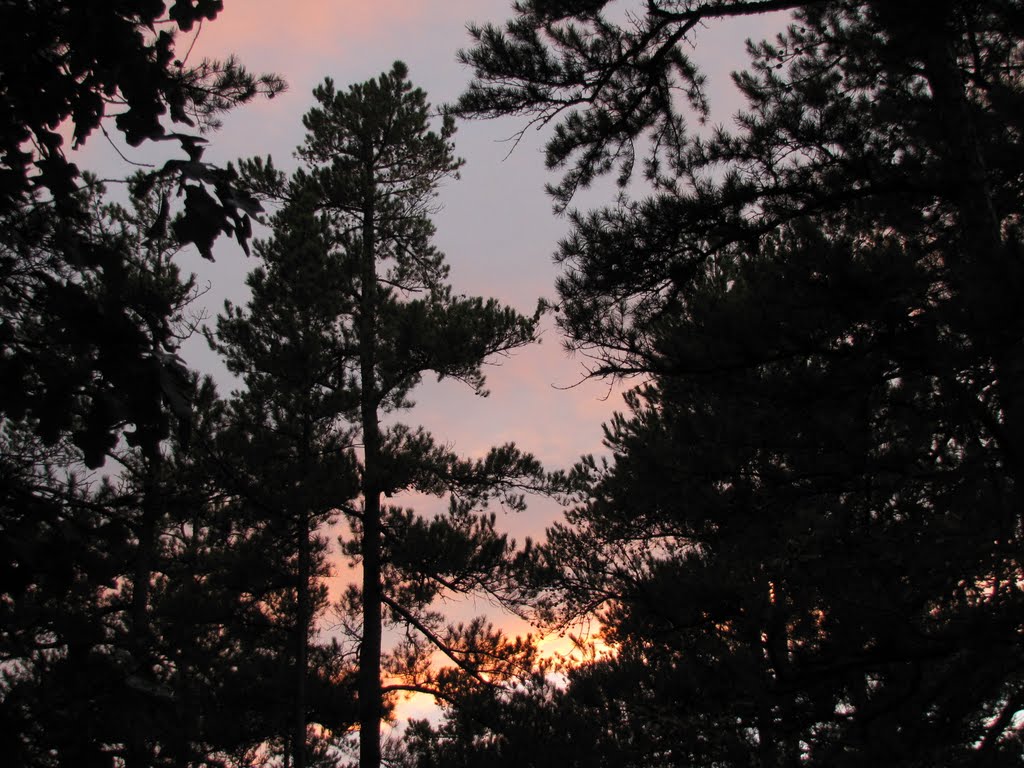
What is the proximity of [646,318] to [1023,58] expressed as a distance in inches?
138

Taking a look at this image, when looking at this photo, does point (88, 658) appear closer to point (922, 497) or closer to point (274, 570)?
point (922, 497)

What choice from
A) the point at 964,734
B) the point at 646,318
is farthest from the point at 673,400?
the point at 964,734

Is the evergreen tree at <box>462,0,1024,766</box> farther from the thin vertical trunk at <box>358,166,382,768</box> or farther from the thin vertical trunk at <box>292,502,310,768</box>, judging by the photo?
the thin vertical trunk at <box>292,502,310,768</box>

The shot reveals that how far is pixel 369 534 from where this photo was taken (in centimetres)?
1188

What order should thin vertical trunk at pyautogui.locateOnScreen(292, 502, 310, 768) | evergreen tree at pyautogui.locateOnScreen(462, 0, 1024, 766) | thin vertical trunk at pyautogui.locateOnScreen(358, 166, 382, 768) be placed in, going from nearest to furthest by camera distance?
evergreen tree at pyautogui.locateOnScreen(462, 0, 1024, 766)
thin vertical trunk at pyautogui.locateOnScreen(358, 166, 382, 768)
thin vertical trunk at pyautogui.locateOnScreen(292, 502, 310, 768)

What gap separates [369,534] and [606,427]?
3813 mm

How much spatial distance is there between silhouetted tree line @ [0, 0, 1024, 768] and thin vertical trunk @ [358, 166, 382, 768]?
2.3 inches

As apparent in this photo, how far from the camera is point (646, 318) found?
6113mm

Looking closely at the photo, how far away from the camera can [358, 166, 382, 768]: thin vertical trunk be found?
1072 centimetres

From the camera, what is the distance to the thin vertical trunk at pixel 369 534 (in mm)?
10719

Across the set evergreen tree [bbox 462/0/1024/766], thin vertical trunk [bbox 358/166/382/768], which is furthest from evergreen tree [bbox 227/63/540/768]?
evergreen tree [bbox 462/0/1024/766]

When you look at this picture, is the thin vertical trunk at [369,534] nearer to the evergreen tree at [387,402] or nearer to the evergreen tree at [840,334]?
the evergreen tree at [387,402]

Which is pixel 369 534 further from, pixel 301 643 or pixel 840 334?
pixel 840 334

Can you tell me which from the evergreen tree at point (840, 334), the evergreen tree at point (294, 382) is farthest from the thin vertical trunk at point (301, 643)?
the evergreen tree at point (840, 334)
